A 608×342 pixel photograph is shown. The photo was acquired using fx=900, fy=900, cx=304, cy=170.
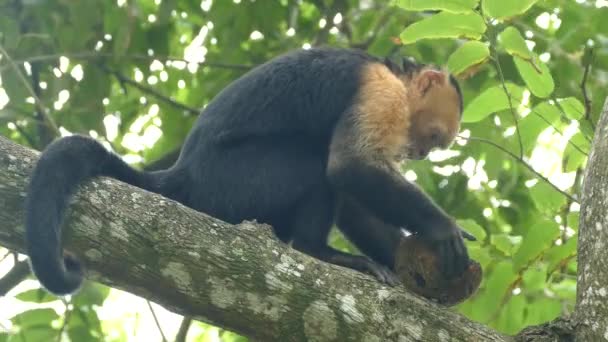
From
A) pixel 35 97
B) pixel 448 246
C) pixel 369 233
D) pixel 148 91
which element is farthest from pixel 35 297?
pixel 448 246

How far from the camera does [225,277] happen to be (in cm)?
358

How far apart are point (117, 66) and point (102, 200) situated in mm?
3454

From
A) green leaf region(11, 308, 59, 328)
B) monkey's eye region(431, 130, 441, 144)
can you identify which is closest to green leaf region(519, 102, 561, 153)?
monkey's eye region(431, 130, 441, 144)

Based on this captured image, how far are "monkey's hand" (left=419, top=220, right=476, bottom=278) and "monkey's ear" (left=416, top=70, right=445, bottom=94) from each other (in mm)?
1339

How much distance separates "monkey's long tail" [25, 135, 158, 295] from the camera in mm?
3615

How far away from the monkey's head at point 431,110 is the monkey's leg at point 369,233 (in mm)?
501

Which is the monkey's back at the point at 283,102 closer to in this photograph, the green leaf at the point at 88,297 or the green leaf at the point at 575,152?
the green leaf at the point at 88,297

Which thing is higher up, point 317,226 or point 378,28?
point 378,28

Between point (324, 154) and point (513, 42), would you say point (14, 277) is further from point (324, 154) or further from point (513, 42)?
point (513, 42)

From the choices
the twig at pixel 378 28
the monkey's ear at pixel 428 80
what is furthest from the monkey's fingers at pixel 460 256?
the twig at pixel 378 28

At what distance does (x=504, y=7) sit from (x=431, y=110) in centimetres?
174

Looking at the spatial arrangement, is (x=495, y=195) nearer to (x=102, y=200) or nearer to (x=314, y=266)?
(x=314, y=266)

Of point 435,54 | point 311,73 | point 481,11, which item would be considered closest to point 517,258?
point 481,11

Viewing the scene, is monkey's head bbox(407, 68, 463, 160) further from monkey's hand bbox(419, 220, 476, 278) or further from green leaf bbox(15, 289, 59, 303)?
green leaf bbox(15, 289, 59, 303)
